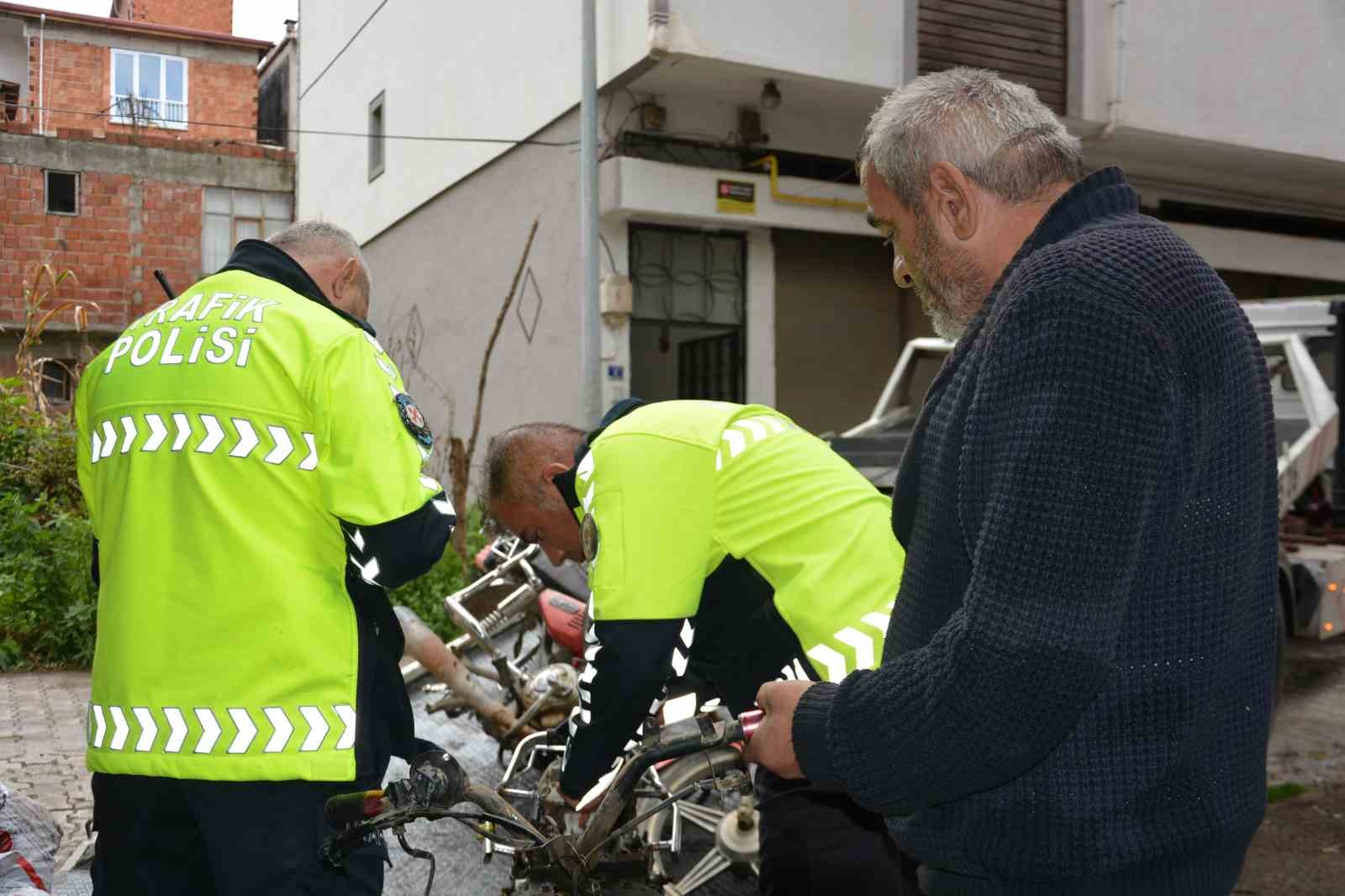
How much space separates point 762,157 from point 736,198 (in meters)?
0.64

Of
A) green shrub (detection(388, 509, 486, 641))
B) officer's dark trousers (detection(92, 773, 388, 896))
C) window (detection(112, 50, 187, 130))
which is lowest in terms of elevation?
green shrub (detection(388, 509, 486, 641))

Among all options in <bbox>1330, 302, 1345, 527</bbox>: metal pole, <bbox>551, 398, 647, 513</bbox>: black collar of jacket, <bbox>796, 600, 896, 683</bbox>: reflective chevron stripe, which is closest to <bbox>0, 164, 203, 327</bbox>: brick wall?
<bbox>1330, 302, 1345, 527</bbox>: metal pole

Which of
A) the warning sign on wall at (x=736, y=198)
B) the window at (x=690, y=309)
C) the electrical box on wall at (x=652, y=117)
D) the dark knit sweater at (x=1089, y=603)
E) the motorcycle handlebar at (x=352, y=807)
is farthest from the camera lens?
the window at (x=690, y=309)

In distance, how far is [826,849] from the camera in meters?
2.61

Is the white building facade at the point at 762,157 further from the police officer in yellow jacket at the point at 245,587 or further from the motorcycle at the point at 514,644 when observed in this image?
the police officer in yellow jacket at the point at 245,587

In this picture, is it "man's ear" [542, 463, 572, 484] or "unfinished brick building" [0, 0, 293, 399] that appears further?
"unfinished brick building" [0, 0, 293, 399]

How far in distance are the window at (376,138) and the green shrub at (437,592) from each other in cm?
933

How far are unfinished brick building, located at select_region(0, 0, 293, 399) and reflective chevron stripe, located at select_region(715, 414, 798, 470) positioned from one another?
1656 centimetres

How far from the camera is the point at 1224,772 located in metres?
1.43

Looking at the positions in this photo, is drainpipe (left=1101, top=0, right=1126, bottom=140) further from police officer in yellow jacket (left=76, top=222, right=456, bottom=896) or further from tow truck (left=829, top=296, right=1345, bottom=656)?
police officer in yellow jacket (left=76, top=222, right=456, bottom=896)

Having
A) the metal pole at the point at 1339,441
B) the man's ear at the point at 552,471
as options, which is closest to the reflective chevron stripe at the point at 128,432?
the man's ear at the point at 552,471

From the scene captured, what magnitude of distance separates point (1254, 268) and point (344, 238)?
540 inches

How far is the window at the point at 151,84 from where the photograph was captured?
2606 centimetres

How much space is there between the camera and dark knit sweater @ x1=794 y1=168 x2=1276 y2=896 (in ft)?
4.21
